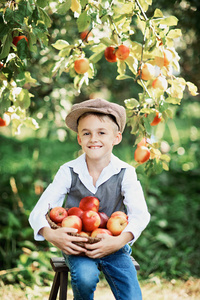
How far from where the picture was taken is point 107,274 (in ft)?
5.92

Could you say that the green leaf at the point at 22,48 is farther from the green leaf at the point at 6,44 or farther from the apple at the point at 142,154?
the apple at the point at 142,154

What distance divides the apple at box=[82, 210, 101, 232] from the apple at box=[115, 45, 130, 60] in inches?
28.6

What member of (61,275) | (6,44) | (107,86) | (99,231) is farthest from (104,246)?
(107,86)

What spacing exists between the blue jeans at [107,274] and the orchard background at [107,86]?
1.55 ft

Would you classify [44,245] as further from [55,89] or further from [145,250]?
[55,89]

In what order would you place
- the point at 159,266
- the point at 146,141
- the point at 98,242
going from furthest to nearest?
the point at 159,266 → the point at 146,141 → the point at 98,242

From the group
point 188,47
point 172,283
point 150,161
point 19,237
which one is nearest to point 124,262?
point 150,161

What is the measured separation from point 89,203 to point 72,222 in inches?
6.2

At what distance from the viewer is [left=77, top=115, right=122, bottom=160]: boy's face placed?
1.88 m

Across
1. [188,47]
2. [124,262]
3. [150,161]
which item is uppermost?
[188,47]

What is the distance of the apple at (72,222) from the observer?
5.55 feet

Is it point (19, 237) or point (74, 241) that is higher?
point (74, 241)

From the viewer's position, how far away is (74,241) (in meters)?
1.64

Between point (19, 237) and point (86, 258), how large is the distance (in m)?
1.99
